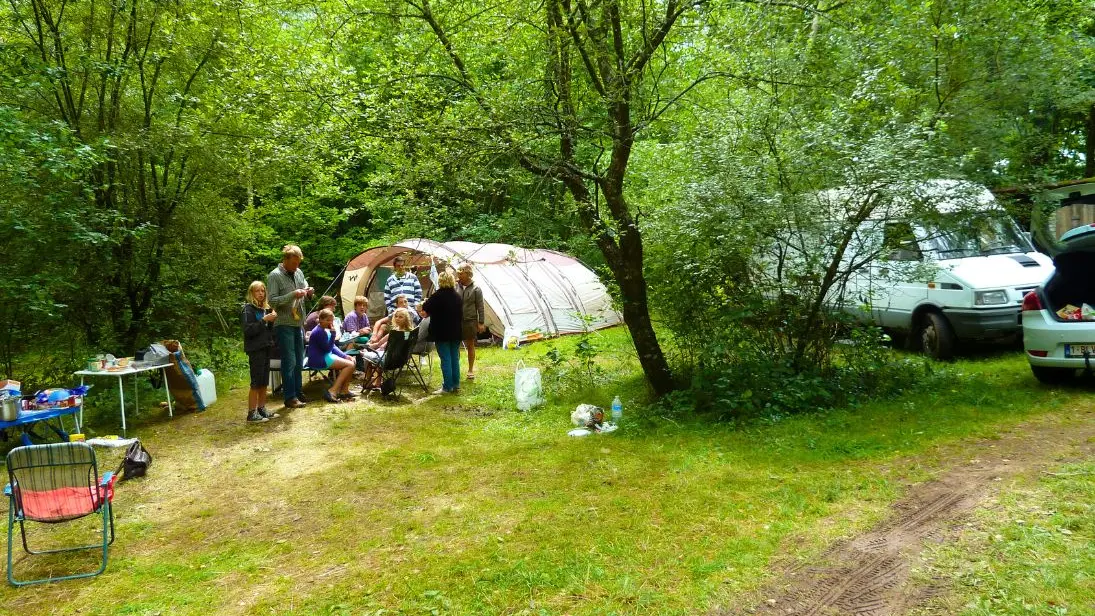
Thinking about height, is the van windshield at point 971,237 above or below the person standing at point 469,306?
above

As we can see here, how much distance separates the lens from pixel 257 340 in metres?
7.04

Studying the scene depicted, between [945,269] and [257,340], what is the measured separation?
→ 6.75 meters

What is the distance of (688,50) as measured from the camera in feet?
23.0

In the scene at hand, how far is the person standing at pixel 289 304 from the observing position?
710 centimetres

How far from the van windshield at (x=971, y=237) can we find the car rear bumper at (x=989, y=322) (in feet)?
2.10

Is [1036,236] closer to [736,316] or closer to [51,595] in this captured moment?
[736,316]

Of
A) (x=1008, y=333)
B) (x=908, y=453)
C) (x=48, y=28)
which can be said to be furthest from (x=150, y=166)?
(x=1008, y=333)

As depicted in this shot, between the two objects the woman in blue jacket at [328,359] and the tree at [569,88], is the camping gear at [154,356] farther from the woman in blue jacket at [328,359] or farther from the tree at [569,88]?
the tree at [569,88]

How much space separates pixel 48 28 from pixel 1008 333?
11216 mm

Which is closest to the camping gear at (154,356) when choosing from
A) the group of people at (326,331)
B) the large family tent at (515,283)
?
the group of people at (326,331)

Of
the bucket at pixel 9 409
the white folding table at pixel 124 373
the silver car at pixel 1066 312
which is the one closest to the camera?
the bucket at pixel 9 409

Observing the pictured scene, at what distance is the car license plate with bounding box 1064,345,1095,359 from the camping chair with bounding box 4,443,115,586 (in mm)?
7285

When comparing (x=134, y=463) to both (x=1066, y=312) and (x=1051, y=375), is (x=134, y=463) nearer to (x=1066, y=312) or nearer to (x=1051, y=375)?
(x=1066, y=312)

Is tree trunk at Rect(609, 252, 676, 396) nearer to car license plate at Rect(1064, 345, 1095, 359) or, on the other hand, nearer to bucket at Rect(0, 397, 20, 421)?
car license plate at Rect(1064, 345, 1095, 359)
